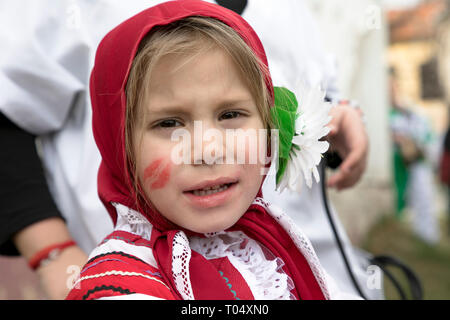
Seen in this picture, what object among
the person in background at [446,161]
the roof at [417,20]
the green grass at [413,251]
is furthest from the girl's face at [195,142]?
the roof at [417,20]

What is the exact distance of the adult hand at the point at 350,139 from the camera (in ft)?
3.39

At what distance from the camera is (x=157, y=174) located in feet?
2.21

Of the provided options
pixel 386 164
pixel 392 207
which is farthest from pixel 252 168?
pixel 392 207

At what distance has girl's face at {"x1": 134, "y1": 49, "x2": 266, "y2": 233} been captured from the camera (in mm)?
655

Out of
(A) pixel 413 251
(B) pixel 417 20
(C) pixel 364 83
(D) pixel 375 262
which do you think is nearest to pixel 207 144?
(D) pixel 375 262

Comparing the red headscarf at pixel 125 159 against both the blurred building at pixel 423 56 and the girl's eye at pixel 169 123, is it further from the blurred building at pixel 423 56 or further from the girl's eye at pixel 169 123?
the blurred building at pixel 423 56

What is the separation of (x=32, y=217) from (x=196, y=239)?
38 cm

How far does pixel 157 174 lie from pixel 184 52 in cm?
17

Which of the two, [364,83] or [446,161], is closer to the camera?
[364,83]

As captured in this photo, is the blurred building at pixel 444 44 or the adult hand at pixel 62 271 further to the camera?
the blurred building at pixel 444 44

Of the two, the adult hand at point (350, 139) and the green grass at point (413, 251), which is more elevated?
the adult hand at point (350, 139)

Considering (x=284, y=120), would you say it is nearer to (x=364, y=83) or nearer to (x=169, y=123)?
(x=169, y=123)

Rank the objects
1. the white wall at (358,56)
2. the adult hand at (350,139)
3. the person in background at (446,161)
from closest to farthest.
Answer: the adult hand at (350,139), the white wall at (358,56), the person in background at (446,161)

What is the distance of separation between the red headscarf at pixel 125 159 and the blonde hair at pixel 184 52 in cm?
1
